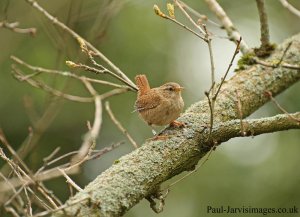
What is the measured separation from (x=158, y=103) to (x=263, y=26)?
3.55ft

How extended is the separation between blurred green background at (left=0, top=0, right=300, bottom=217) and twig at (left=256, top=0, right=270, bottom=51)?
9.64 ft

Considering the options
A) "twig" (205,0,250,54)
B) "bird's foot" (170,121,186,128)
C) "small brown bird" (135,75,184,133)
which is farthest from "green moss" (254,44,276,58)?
"bird's foot" (170,121,186,128)

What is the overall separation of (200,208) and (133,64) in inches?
96.9

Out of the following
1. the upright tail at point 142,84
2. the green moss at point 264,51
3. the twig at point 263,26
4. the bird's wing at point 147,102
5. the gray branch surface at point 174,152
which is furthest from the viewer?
the upright tail at point 142,84

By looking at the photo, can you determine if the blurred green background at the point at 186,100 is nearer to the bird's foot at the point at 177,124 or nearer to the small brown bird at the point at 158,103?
the small brown bird at the point at 158,103

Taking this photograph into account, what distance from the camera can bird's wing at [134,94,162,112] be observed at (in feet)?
15.6

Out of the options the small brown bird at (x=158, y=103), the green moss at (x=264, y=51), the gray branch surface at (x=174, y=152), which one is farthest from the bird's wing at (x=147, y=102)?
the green moss at (x=264, y=51)

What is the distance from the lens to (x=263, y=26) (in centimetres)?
449

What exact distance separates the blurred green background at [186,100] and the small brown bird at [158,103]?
2275 millimetres

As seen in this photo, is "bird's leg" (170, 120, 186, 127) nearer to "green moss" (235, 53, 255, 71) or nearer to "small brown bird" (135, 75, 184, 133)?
"small brown bird" (135, 75, 184, 133)

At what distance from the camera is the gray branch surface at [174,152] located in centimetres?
286

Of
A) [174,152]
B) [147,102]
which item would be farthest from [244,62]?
[174,152]

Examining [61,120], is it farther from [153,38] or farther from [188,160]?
[188,160]

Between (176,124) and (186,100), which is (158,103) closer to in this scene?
(176,124)
